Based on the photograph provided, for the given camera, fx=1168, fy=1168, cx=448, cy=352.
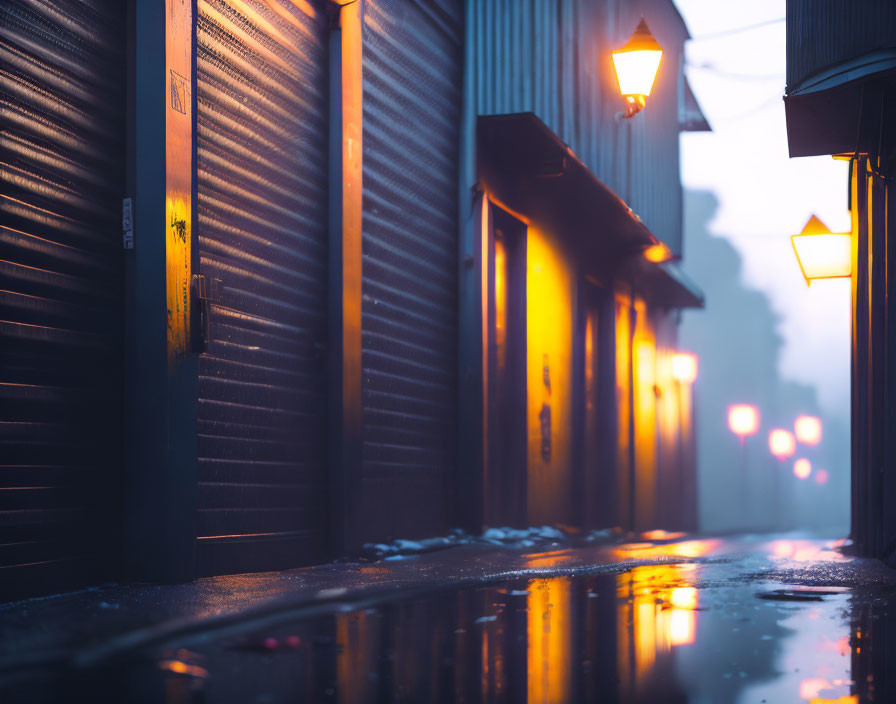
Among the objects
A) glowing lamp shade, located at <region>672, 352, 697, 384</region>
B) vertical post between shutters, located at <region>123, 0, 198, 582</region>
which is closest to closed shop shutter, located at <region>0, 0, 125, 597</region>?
vertical post between shutters, located at <region>123, 0, 198, 582</region>

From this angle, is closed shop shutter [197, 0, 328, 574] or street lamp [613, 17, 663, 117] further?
street lamp [613, 17, 663, 117]

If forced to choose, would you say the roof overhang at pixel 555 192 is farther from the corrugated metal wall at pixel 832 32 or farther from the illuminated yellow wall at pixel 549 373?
the corrugated metal wall at pixel 832 32

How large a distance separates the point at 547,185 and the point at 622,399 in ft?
19.1

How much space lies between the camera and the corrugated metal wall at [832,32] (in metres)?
8.35

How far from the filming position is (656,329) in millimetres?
21766

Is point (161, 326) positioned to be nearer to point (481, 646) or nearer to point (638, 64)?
point (481, 646)

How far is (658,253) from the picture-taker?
17531 millimetres

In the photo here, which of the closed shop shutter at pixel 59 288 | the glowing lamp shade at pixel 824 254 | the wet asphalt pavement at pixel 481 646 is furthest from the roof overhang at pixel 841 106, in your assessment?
the closed shop shutter at pixel 59 288

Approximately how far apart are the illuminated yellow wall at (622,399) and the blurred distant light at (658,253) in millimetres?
744

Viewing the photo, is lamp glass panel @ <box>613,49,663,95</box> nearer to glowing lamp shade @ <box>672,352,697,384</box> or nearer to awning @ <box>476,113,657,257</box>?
awning @ <box>476,113,657,257</box>

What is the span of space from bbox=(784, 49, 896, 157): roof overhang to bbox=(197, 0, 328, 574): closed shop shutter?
3.79 m

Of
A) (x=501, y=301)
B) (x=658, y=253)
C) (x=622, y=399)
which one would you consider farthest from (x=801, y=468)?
(x=501, y=301)

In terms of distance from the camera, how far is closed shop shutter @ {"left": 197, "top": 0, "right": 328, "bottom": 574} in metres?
6.63

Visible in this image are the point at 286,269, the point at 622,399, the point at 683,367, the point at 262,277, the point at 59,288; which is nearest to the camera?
the point at 59,288
